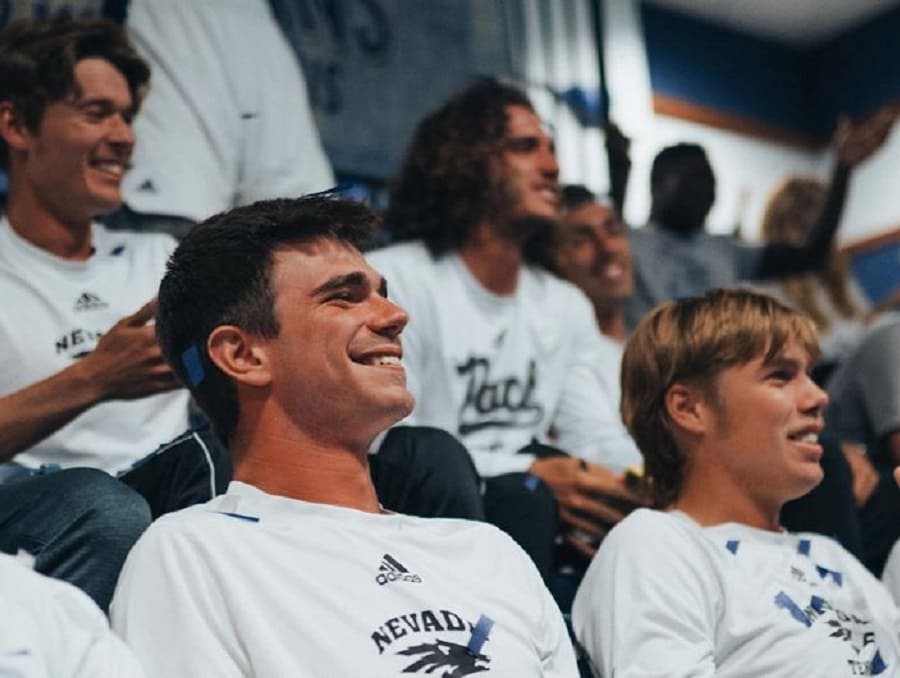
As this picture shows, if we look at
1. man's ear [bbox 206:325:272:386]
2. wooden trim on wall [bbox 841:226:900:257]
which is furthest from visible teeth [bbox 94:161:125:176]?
wooden trim on wall [bbox 841:226:900:257]

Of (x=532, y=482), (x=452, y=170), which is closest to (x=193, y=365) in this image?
(x=532, y=482)

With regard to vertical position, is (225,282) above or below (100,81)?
below

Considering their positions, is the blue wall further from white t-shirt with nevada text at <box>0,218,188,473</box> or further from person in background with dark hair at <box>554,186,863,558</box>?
white t-shirt with nevada text at <box>0,218,188,473</box>

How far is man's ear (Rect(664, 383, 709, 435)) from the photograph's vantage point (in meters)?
1.54

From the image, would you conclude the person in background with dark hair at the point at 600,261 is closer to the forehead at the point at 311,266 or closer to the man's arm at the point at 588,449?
the man's arm at the point at 588,449

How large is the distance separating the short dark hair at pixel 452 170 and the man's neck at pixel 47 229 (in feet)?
1.89

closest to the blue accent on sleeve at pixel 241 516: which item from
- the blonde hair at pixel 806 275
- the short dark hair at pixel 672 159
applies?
the blonde hair at pixel 806 275

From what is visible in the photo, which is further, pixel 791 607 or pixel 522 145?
pixel 522 145

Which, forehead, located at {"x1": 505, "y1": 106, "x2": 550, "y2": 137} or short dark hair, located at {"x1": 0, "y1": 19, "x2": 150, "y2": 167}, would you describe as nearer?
short dark hair, located at {"x1": 0, "y1": 19, "x2": 150, "y2": 167}

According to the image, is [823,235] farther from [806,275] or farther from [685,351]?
[685,351]

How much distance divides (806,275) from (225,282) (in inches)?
84.8

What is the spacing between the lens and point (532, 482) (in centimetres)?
157

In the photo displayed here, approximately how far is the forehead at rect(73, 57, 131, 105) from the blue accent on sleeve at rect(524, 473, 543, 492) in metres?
0.81

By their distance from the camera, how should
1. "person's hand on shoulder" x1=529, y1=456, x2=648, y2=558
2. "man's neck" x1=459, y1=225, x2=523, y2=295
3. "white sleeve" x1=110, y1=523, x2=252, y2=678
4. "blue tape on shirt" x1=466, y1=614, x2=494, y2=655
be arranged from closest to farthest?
"white sleeve" x1=110, y1=523, x2=252, y2=678 < "blue tape on shirt" x1=466, y1=614, x2=494, y2=655 < "person's hand on shoulder" x1=529, y1=456, x2=648, y2=558 < "man's neck" x1=459, y1=225, x2=523, y2=295
